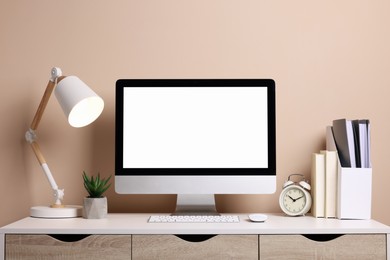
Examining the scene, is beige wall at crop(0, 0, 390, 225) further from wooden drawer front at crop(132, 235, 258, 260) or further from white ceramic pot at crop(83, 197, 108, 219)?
Answer: wooden drawer front at crop(132, 235, 258, 260)

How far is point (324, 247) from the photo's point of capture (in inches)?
75.2

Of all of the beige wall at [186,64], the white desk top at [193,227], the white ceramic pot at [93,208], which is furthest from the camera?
the beige wall at [186,64]

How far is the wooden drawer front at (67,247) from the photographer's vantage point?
191 centimetres

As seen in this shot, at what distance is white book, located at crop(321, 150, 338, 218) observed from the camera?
2.19 meters

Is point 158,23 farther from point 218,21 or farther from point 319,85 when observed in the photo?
point 319,85

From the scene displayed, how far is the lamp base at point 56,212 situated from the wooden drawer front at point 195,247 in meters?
0.40

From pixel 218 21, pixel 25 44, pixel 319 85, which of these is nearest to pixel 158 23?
pixel 218 21

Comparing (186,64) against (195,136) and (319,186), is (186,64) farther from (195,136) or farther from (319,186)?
(319,186)

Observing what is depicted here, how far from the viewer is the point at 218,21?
2475 millimetres

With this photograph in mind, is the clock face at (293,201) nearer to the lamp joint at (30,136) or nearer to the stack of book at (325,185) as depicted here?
the stack of book at (325,185)

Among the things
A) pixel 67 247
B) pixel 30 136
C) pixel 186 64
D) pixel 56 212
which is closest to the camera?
pixel 67 247

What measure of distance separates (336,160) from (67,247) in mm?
1057

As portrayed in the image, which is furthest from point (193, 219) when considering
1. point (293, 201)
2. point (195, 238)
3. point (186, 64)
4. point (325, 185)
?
point (186, 64)

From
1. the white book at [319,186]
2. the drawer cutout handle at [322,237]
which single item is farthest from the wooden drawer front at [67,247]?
the white book at [319,186]
